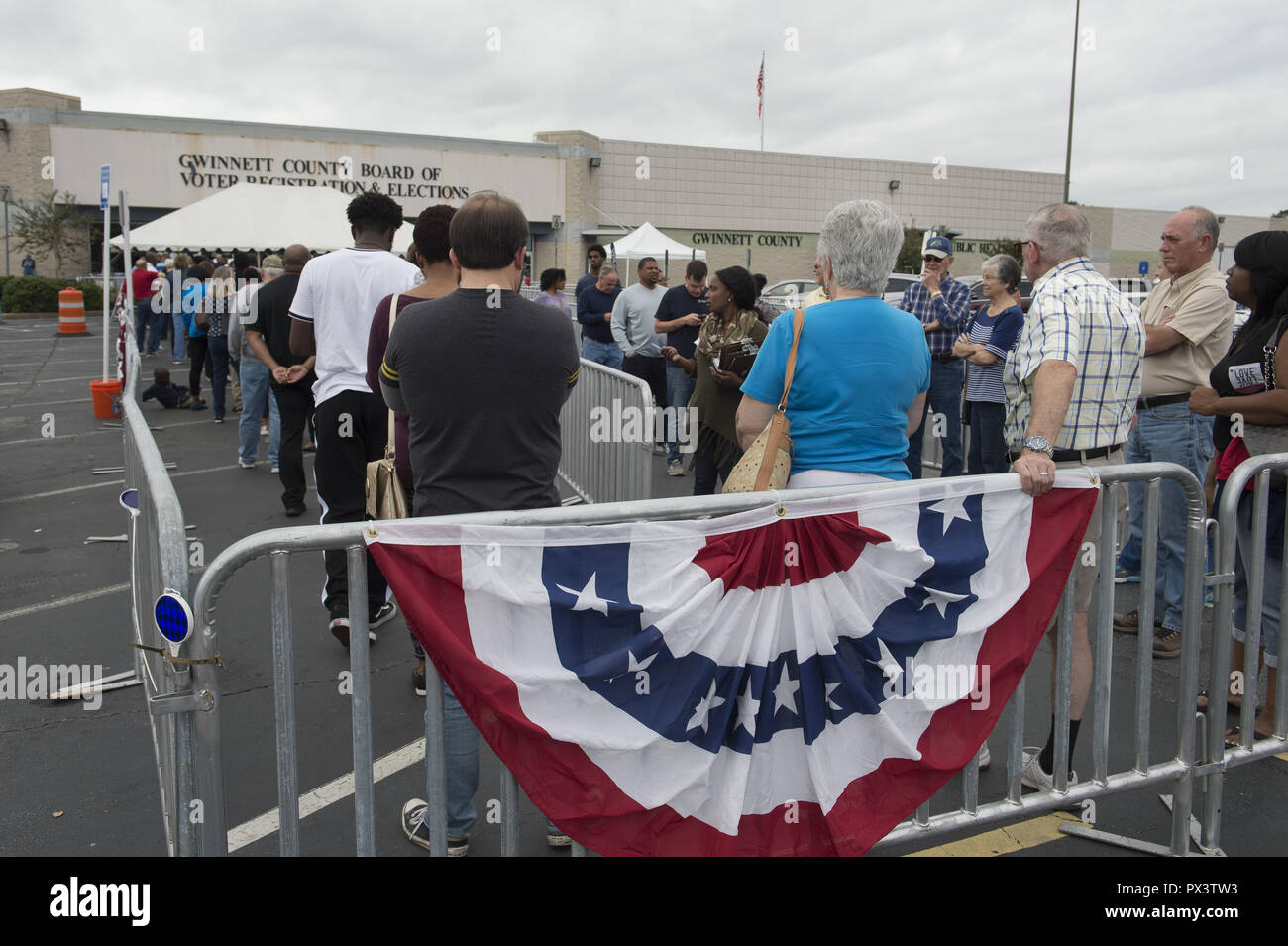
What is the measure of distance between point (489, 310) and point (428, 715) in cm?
120

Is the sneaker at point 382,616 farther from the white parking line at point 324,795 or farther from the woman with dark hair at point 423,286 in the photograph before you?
the woman with dark hair at point 423,286

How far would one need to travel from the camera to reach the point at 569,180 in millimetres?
37469

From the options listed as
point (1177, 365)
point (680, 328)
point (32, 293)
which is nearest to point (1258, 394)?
point (1177, 365)

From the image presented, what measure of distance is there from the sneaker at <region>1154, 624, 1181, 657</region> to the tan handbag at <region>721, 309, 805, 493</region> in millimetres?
3026

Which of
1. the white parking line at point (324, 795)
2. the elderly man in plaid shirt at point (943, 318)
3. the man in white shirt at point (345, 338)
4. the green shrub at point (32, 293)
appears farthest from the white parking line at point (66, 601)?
the green shrub at point (32, 293)

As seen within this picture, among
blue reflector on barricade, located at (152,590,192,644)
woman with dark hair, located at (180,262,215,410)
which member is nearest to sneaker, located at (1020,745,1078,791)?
blue reflector on barricade, located at (152,590,192,644)

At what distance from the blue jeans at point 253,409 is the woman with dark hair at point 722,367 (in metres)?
4.64

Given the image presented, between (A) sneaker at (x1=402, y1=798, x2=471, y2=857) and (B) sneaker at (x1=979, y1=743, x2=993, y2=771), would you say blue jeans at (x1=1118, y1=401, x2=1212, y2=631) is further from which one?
(A) sneaker at (x1=402, y1=798, x2=471, y2=857)

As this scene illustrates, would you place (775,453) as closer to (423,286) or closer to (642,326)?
(423,286)

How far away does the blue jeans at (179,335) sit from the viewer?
1694 centimetres

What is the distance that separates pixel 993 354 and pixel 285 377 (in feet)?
16.9

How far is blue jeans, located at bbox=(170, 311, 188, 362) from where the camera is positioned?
16.9 meters
